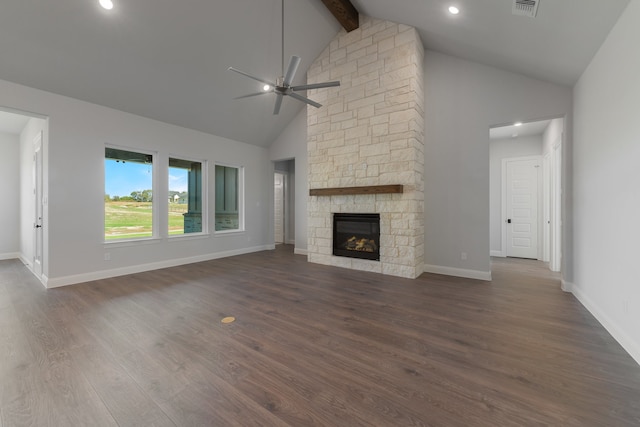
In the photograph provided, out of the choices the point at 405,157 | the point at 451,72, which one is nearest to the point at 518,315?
the point at 405,157

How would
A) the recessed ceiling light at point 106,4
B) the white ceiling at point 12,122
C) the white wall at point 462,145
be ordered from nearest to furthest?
the recessed ceiling light at point 106,4 < the white wall at point 462,145 < the white ceiling at point 12,122

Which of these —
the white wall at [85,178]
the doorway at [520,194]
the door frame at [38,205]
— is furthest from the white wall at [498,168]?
the door frame at [38,205]

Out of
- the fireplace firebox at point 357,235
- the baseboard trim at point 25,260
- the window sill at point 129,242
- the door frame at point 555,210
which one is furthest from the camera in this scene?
the baseboard trim at point 25,260

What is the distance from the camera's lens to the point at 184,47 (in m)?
4.07

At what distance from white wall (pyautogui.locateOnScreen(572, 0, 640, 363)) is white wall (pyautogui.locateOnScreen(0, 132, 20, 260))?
10.7m

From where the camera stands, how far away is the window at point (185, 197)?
561 centimetres

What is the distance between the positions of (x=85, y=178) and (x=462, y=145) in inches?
247

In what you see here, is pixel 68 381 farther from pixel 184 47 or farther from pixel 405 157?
pixel 405 157

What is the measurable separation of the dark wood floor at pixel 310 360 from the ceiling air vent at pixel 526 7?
306 centimetres

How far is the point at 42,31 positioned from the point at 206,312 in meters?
3.97

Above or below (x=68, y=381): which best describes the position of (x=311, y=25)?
above

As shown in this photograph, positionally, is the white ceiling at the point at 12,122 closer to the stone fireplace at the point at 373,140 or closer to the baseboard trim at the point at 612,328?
the stone fireplace at the point at 373,140

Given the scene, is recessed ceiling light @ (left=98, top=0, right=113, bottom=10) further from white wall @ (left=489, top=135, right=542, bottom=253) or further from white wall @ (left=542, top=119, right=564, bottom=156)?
white wall @ (left=489, top=135, right=542, bottom=253)

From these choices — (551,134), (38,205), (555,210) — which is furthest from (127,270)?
(551,134)
